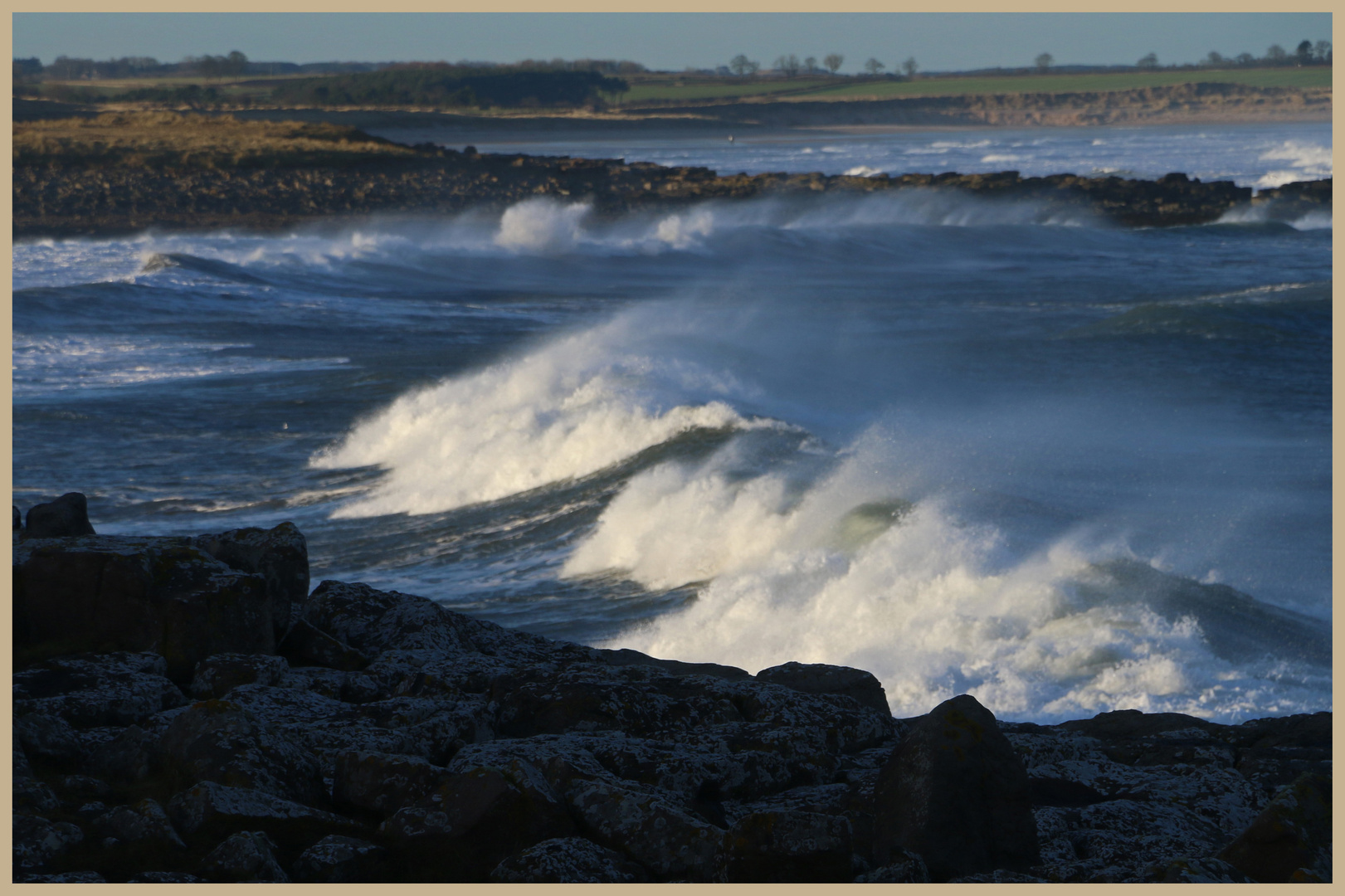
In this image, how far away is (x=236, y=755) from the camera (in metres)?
3.66

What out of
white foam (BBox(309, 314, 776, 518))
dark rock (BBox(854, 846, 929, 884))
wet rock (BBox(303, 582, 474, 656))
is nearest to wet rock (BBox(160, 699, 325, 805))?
wet rock (BBox(303, 582, 474, 656))

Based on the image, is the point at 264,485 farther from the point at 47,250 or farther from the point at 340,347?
the point at 47,250

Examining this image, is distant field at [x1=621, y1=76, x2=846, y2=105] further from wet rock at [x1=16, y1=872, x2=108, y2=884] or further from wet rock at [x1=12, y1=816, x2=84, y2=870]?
wet rock at [x1=16, y1=872, x2=108, y2=884]

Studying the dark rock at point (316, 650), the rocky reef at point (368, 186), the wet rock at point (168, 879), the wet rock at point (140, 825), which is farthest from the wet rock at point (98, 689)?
the rocky reef at point (368, 186)

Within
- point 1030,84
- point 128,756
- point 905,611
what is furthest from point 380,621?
point 1030,84

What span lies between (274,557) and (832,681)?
239 centimetres

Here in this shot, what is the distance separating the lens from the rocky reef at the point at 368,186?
43.2m

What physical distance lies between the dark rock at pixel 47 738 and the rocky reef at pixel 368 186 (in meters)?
39.0

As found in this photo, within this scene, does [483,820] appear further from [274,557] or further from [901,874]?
[274,557]

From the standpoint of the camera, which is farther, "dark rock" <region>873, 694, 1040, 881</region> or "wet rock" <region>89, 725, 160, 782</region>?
"wet rock" <region>89, 725, 160, 782</region>

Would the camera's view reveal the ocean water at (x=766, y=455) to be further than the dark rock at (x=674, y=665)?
Yes

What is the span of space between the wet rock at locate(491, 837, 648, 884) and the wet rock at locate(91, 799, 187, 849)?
877 mm

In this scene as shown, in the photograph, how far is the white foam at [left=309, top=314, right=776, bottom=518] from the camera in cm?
1305

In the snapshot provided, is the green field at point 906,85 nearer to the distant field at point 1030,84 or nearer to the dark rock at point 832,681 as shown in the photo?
the distant field at point 1030,84
